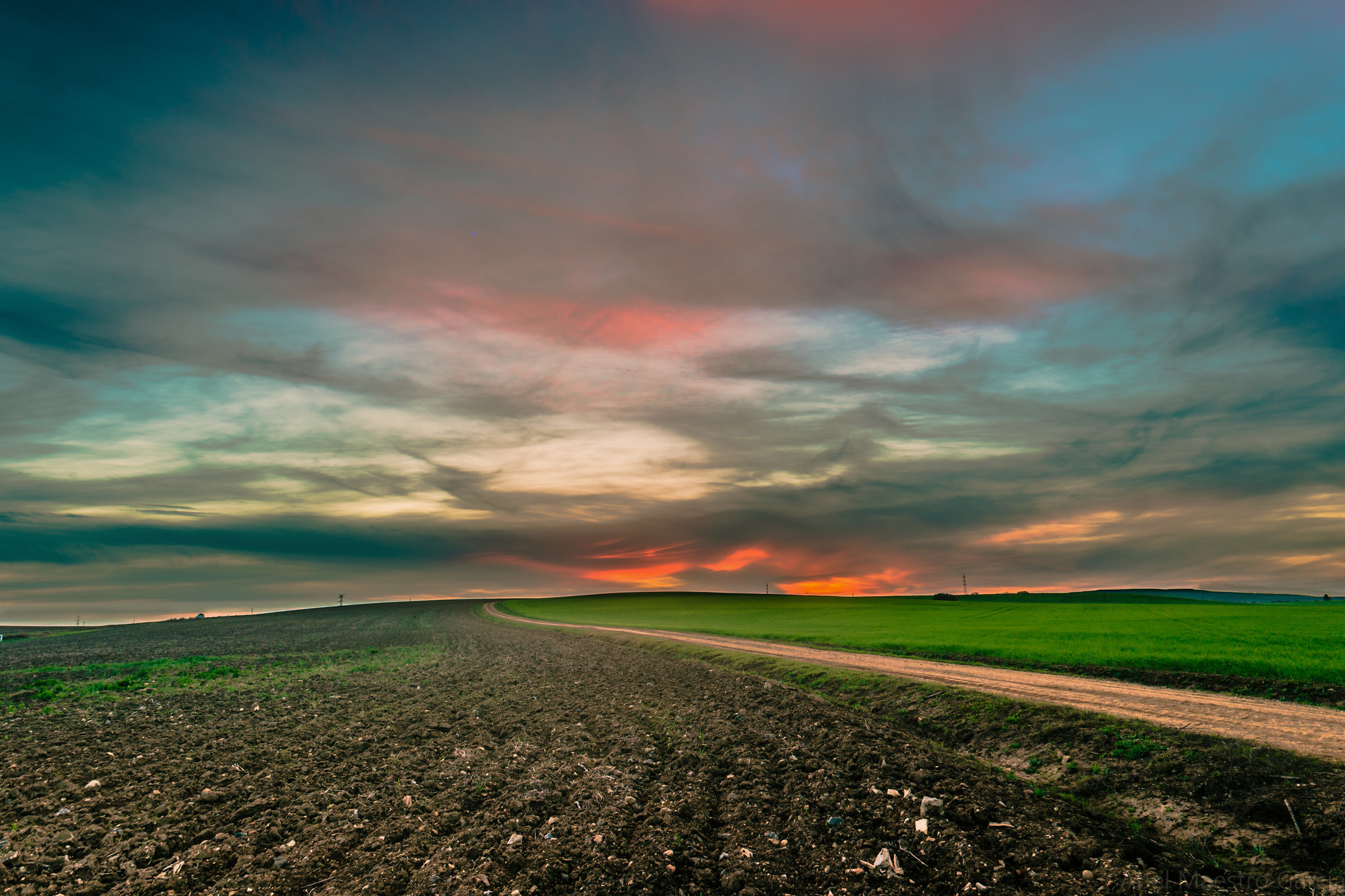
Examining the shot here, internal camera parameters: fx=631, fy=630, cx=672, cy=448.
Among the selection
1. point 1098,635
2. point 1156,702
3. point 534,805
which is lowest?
point 534,805

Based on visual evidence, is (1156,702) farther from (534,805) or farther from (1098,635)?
(1098,635)

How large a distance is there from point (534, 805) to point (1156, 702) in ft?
68.3

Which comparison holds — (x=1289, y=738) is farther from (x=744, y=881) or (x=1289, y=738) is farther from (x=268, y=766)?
(x=268, y=766)

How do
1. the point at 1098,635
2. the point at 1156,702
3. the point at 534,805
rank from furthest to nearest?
the point at 1098,635 → the point at 1156,702 → the point at 534,805

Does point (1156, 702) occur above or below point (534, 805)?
above

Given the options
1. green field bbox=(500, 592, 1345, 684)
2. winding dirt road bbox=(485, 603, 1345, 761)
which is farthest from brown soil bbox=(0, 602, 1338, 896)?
green field bbox=(500, 592, 1345, 684)

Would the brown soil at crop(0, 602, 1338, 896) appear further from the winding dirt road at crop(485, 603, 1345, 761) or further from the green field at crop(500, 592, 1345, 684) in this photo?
the green field at crop(500, 592, 1345, 684)

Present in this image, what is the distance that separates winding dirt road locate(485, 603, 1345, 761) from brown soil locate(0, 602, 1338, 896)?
5026 millimetres

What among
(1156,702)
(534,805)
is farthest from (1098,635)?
(534,805)

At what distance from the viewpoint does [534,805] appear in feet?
46.7

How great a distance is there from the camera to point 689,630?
227 ft

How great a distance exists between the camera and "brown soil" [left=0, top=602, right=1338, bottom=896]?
10.9m

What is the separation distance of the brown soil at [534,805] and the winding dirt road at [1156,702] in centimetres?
503

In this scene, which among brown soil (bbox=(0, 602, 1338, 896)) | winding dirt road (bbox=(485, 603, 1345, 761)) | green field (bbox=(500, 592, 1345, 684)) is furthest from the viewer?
green field (bbox=(500, 592, 1345, 684))
